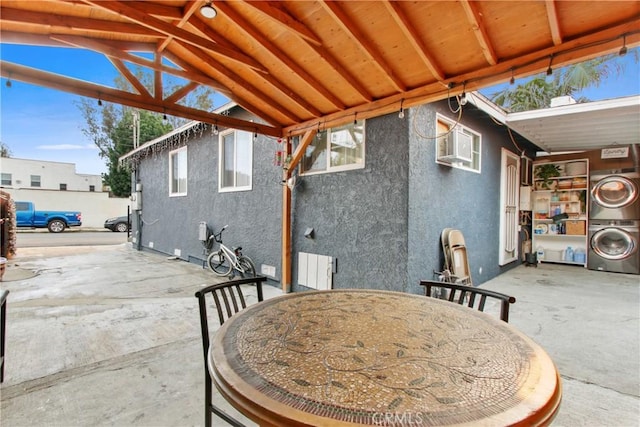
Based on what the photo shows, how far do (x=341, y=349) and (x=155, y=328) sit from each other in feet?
9.61

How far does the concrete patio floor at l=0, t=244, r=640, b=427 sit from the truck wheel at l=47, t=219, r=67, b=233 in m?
12.0

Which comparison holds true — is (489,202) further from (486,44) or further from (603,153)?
(486,44)

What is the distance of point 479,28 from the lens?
6.53ft

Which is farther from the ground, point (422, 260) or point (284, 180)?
point (284, 180)

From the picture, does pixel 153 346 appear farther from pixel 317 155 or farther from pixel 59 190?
pixel 59 190

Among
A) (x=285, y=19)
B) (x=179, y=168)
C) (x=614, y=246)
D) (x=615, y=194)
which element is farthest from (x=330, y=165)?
(x=614, y=246)

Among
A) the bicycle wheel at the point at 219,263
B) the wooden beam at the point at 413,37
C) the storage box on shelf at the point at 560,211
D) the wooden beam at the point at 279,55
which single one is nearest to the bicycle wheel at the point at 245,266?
the bicycle wheel at the point at 219,263

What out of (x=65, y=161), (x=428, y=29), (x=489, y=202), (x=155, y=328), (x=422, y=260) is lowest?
(x=155, y=328)

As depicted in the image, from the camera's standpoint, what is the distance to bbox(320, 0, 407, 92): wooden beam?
2129mm

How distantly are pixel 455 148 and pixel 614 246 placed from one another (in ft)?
17.2

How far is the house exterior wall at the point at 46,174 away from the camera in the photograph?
2098 centimetres

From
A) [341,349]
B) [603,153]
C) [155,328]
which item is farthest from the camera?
[603,153]

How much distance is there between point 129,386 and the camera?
2148 mm

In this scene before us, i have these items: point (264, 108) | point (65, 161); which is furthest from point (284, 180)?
point (65, 161)
